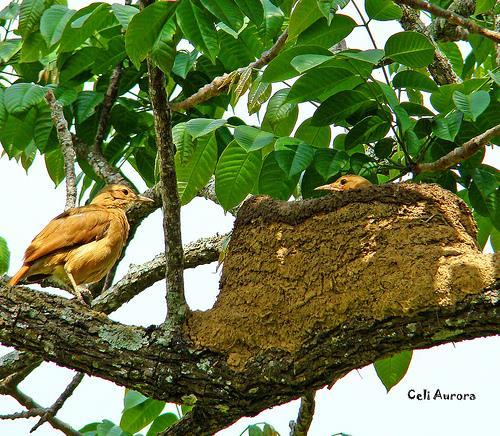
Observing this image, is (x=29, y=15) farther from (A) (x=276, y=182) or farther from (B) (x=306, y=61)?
(B) (x=306, y=61)

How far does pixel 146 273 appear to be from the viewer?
6.93 m

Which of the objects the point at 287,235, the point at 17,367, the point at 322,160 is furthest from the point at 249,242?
the point at 17,367

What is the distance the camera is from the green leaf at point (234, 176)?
537cm

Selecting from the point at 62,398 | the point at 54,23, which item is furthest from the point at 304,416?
the point at 54,23

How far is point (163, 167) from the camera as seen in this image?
4.74 m

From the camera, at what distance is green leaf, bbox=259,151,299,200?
5.57m

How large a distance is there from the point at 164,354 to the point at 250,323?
0.49m

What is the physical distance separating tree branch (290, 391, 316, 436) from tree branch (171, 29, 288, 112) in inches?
85.0

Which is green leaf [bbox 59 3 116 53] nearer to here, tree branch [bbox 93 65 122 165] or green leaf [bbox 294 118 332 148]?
tree branch [bbox 93 65 122 165]

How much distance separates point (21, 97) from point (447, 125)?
2893mm

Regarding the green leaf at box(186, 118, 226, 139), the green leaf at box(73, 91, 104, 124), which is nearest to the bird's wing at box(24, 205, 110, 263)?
the green leaf at box(73, 91, 104, 124)

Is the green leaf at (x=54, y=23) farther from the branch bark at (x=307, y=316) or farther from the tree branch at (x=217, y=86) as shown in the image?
the branch bark at (x=307, y=316)

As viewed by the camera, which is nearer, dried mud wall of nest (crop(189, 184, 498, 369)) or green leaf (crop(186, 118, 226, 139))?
dried mud wall of nest (crop(189, 184, 498, 369))

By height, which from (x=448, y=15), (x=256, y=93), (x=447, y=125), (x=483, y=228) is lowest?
(x=483, y=228)
